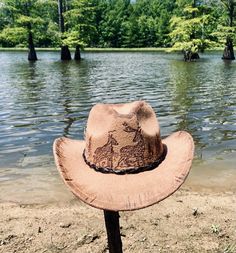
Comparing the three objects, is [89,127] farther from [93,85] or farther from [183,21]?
[183,21]

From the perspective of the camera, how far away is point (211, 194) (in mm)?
6168

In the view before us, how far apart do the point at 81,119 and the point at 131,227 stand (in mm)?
7698

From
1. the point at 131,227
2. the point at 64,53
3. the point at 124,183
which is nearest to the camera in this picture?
the point at 124,183

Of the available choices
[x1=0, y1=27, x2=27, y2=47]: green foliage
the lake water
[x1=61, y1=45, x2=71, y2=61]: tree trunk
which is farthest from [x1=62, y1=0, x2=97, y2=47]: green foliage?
the lake water

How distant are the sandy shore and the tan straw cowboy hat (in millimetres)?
2019

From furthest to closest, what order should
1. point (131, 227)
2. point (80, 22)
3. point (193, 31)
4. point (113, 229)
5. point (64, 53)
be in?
point (80, 22) → point (64, 53) → point (193, 31) → point (131, 227) → point (113, 229)

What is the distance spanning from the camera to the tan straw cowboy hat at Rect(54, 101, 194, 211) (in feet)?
7.95

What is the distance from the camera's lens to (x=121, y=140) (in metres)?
2.52

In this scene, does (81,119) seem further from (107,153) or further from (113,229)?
(107,153)

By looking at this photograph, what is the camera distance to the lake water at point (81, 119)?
701cm

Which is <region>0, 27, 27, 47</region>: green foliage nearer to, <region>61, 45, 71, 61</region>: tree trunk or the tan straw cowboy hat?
<region>61, 45, 71, 61</region>: tree trunk

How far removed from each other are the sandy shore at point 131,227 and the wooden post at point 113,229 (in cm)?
150

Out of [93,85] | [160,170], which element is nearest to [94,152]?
[160,170]

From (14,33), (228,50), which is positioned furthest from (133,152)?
(228,50)
